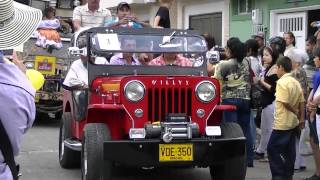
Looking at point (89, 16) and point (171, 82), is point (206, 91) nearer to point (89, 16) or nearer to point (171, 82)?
point (171, 82)

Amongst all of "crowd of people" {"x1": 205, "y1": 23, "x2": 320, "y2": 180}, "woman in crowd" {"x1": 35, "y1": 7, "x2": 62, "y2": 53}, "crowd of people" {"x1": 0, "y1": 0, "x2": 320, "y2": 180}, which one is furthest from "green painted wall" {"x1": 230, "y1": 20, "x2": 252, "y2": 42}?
"crowd of people" {"x1": 0, "y1": 0, "x2": 320, "y2": 180}

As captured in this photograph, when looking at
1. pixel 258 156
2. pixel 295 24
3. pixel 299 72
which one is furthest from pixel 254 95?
pixel 295 24

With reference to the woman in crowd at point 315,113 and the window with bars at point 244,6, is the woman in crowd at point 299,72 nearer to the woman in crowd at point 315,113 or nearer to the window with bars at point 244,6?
the woman in crowd at point 315,113

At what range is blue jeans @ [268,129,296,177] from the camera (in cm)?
711

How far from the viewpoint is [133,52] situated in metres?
7.36

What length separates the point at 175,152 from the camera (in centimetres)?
627

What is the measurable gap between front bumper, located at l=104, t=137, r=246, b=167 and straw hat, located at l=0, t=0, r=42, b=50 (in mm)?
3741

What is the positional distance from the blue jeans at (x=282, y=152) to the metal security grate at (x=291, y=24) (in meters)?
8.58

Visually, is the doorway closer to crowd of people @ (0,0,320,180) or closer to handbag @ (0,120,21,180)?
crowd of people @ (0,0,320,180)

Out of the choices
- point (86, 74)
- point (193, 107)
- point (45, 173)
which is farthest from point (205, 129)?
point (45, 173)

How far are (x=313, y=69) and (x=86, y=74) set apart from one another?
4.24m

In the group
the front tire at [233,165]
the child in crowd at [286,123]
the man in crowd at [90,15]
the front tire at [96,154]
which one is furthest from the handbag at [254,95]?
the man in crowd at [90,15]

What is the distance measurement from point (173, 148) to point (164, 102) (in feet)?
1.78

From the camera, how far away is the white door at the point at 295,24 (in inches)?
590
